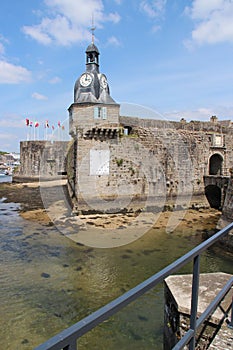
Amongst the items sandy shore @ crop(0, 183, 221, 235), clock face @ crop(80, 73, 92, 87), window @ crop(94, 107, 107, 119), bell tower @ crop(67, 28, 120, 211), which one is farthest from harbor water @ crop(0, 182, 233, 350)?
clock face @ crop(80, 73, 92, 87)

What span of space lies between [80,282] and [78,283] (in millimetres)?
70

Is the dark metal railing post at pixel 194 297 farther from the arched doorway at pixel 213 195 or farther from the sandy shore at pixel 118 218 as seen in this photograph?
the arched doorway at pixel 213 195

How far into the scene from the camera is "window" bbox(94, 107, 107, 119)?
46.1 feet

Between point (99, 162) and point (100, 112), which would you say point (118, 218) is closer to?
point (99, 162)

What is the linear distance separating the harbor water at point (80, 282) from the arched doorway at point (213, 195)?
6447mm

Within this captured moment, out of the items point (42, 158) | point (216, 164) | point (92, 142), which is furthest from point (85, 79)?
point (42, 158)

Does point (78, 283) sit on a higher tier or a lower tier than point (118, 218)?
lower

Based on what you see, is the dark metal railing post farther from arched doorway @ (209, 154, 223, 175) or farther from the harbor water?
arched doorway @ (209, 154, 223, 175)

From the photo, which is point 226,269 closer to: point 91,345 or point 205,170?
point 91,345

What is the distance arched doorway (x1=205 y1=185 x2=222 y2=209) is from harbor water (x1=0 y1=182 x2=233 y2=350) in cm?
645

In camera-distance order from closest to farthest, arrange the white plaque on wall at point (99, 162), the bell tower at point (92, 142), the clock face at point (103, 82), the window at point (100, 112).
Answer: the bell tower at point (92, 142) → the white plaque on wall at point (99, 162) → the window at point (100, 112) → the clock face at point (103, 82)

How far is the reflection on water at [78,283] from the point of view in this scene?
479 centimetres

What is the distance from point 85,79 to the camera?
16.2 metres

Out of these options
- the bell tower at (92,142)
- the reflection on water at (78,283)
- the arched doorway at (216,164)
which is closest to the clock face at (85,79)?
the bell tower at (92,142)
